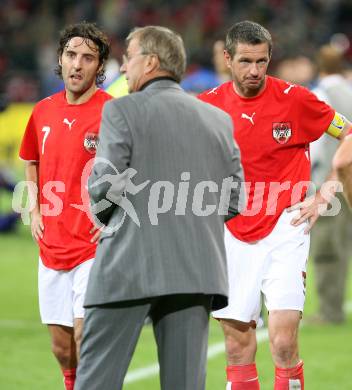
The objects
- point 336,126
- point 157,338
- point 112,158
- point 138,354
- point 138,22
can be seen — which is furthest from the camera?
point 138,22

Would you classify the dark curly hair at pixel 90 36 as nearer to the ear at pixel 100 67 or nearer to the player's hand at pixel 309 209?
the ear at pixel 100 67

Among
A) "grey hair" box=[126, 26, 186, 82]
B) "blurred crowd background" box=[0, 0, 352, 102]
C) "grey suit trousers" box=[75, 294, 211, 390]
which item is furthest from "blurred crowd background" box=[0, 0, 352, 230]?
"grey suit trousers" box=[75, 294, 211, 390]

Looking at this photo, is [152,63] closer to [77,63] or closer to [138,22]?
[77,63]

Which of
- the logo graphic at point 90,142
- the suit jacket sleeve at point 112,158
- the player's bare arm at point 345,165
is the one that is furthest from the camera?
the logo graphic at point 90,142

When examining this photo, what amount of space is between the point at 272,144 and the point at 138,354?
3.15m

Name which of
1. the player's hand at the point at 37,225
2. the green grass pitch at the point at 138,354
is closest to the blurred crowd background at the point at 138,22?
the green grass pitch at the point at 138,354

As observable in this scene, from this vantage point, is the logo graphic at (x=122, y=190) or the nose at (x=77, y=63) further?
the nose at (x=77, y=63)

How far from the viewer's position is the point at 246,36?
18.7 ft

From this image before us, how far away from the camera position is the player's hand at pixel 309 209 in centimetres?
581

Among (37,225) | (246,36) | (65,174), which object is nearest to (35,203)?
(37,225)

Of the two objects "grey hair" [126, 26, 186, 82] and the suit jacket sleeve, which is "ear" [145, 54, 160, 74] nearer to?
"grey hair" [126, 26, 186, 82]

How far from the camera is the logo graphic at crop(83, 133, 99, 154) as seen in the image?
18.3 ft

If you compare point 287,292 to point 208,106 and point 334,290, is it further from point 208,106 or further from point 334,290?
point 334,290

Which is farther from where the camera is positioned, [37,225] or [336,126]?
[336,126]
